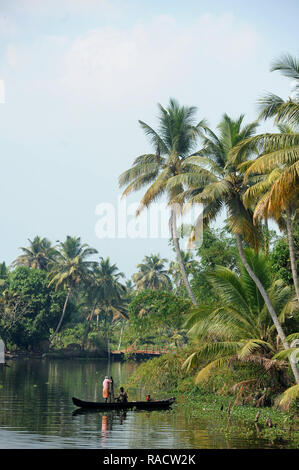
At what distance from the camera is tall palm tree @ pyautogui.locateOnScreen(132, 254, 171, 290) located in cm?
7919

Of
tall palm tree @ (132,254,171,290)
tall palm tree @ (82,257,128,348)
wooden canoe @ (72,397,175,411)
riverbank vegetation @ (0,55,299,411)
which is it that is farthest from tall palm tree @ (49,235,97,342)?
wooden canoe @ (72,397,175,411)

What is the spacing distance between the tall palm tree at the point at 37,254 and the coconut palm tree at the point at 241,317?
54.7 meters

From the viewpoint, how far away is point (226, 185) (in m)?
22.1

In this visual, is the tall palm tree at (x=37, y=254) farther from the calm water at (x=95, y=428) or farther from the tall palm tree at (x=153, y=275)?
the calm water at (x=95, y=428)

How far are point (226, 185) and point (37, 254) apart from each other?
189ft

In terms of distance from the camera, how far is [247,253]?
78.1ft

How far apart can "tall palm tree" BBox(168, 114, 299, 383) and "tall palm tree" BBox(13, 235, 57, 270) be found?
177 ft

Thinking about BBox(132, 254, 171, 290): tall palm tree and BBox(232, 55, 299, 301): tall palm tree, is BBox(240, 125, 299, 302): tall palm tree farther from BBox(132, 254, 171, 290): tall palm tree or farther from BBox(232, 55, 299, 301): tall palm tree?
BBox(132, 254, 171, 290): tall palm tree

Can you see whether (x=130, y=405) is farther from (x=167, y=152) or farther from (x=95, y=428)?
(x=167, y=152)

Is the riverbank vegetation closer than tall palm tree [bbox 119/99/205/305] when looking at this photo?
Yes

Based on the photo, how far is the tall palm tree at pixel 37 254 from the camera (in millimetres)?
76188

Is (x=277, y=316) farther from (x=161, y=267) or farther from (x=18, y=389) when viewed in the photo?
(x=161, y=267)
